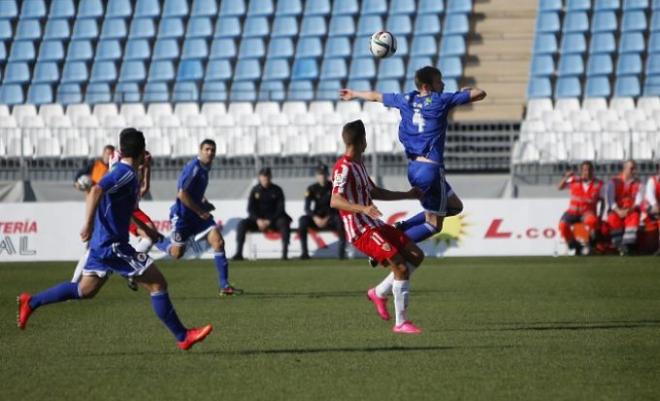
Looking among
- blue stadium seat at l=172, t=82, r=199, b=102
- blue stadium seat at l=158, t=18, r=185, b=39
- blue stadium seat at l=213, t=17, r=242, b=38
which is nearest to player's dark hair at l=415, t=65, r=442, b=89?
blue stadium seat at l=172, t=82, r=199, b=102

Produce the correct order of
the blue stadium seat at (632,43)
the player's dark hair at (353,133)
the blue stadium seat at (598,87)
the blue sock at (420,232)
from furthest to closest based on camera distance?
the blue stadium seat at (632,43) → the blue stadium seat at (598,87) → the blue sock at (420,232) → the player's dark hair at (353,133)

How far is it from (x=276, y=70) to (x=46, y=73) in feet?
21.3

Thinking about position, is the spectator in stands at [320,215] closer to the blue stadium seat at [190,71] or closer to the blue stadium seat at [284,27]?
the blue stadium seat at [190,71]

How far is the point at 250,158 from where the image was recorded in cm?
2680

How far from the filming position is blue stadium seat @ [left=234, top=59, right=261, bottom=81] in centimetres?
3219

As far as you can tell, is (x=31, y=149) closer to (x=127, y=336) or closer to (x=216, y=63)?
(x=216, y=63)

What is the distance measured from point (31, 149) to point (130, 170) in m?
19.0

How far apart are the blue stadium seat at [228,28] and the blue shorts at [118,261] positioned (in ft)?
82.2

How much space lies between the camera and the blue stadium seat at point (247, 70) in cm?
3219

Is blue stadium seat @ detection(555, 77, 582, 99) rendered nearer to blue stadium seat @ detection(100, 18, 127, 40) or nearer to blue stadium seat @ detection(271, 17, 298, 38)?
blue stadium seat @ detection(271, 17, 298, 38)

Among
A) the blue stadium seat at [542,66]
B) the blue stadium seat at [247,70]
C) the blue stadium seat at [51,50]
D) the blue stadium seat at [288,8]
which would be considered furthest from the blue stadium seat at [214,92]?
the blue stadium seat at [542,66]

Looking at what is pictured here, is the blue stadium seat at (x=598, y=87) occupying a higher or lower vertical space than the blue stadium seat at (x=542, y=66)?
lower

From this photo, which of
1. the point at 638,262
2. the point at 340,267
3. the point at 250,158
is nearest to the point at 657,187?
the point at 638,262

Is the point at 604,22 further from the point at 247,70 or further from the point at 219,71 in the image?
the point at 219,71
